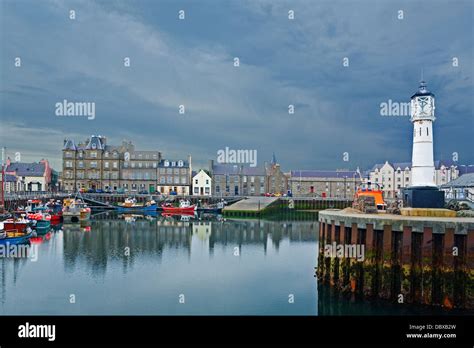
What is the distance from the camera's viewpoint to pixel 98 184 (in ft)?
284

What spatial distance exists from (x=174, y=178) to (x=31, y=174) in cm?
2872

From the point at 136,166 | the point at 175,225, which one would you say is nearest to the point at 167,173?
the point at 136,166

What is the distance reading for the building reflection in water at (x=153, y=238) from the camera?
27375 mm

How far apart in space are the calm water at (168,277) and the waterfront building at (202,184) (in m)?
→ 48.1

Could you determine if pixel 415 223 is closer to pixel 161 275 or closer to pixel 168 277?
pixel 168 277

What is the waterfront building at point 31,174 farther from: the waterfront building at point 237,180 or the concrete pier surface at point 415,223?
the concrete pier surface at point 415,223

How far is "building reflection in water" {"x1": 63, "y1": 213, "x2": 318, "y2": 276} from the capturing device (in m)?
27.4

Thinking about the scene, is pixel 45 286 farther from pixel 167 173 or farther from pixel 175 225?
pixel 167 173

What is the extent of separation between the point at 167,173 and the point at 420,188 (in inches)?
2714

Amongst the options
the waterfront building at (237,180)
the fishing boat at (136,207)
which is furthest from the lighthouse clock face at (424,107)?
the waterfront building at (237,180)

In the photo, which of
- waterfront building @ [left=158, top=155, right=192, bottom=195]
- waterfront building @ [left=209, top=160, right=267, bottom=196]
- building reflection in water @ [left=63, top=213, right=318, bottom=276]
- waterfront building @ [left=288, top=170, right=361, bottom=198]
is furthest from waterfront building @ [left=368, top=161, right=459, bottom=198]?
building reflection in water @ [left=63, top=213, right=318, bottom=276]

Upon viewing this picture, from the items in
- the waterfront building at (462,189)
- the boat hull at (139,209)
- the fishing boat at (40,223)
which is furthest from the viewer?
the boat hull at (139,209)

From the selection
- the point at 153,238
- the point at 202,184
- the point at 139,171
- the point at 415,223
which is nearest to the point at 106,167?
the point at 139,171

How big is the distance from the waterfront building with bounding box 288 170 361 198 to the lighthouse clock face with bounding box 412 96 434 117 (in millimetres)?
69514
